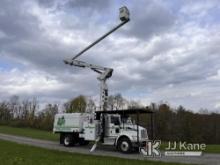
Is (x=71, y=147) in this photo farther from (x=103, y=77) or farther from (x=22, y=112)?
(x=22, y=112)

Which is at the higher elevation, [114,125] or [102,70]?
[102,70]

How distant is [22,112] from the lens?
119 m

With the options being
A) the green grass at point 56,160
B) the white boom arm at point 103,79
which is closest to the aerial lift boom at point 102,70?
the white boom arm at point 103,79

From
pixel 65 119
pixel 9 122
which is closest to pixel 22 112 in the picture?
pixel 9 122

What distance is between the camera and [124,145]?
79.8 ft

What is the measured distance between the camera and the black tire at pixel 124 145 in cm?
2402

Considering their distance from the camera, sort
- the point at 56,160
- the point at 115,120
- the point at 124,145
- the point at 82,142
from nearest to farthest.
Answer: the point at 56,160 → the point at 124,145 → the point at 115,120 → the point at 82,142

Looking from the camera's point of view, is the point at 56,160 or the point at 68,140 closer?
the point at 56,160

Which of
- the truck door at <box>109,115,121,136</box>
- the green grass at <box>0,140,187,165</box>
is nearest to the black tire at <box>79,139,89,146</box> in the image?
the truck door at <box>109,115,121,136</box>

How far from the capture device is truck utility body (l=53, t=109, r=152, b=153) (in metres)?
24.6

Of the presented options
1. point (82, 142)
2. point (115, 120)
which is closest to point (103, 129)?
point (115, 120)

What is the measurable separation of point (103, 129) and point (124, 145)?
115 inches

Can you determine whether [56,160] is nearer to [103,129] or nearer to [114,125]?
[114,125]

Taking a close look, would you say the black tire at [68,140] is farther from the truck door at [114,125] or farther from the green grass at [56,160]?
the green grass at [56,160]
